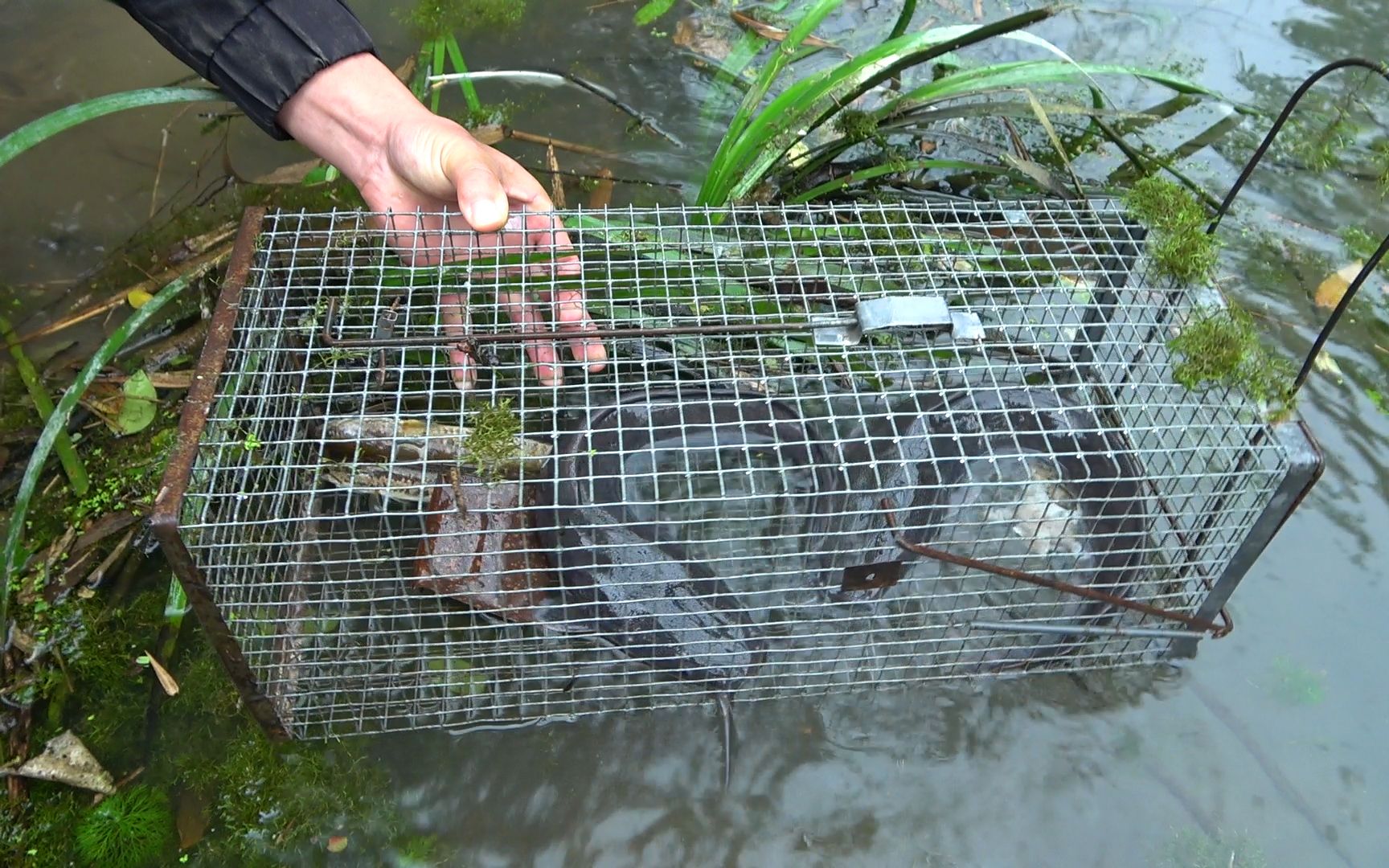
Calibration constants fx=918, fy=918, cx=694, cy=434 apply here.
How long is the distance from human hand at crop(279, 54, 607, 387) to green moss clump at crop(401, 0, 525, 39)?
139 centimetres

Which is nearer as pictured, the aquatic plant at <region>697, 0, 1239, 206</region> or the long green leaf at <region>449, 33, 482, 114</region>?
the aquatic plant at <region>697, 0, 1239, 206</region>

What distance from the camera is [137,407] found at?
84.1 inches

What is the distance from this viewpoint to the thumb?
1509 millimetres

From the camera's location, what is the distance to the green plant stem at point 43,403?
6.56 ft

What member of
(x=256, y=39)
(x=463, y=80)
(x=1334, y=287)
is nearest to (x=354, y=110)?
(x=256, y=39)

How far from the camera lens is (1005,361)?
5.57ft

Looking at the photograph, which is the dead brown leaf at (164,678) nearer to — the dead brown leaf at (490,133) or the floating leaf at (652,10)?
the dead brown leaf at (490,133)

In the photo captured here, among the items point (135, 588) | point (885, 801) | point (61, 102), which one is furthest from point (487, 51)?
point (885, 801)

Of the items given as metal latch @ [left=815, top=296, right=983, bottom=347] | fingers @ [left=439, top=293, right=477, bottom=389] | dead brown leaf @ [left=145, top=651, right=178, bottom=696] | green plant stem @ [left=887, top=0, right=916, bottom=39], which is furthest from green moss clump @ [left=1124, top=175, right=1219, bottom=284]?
dead brown leaf @ [left=145, top=651, right=178, bottom=696]

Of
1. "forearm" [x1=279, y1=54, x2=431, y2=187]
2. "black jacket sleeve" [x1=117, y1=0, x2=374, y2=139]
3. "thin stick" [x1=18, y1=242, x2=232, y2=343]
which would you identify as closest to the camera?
"black jacket sleeve" [x1=117, y1=0, x2=374, y2=139]

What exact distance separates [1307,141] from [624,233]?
86.9 inches

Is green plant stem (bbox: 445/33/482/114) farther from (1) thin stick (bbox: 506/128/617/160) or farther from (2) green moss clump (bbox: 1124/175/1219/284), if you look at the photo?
(2) green moss clump (bbox: 1124/175/1219/284)

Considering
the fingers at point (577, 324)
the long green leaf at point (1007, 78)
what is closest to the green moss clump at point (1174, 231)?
the long green leaf at point (1007, 78)

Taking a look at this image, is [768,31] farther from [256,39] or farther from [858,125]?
[256,39]
